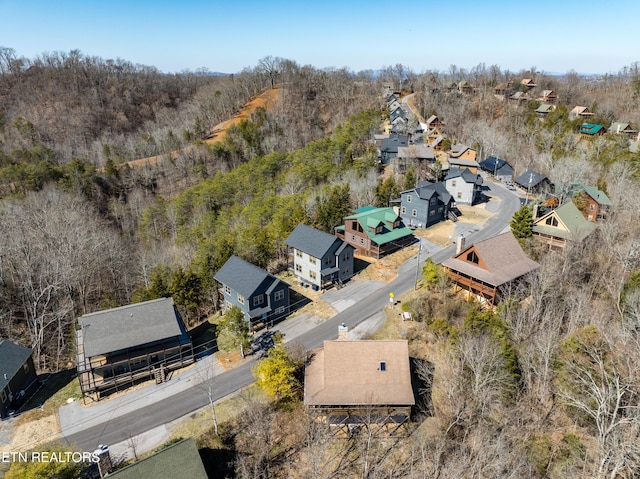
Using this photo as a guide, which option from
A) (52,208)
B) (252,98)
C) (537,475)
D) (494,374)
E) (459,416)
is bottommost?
(537,475)

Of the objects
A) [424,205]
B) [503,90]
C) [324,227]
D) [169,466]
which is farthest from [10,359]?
[503,90]

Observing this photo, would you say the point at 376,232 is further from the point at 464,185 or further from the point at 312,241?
the point at 464,185

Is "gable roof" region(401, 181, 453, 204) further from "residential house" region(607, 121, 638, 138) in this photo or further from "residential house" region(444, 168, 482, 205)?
"residential house" region(607, 121, 638, 138)

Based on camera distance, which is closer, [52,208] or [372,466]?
[372,466]

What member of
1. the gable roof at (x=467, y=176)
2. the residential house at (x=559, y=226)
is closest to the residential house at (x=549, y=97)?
the gable roof at (x=467, y=176)

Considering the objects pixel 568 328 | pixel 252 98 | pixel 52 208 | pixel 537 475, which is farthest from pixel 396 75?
pixel 537 475

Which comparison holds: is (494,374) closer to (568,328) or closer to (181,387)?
(568,328)

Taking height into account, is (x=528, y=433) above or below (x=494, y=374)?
below

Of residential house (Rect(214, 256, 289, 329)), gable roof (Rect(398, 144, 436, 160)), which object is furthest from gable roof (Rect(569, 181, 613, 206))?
residential house (Rect(214, 256, 289, 329))
